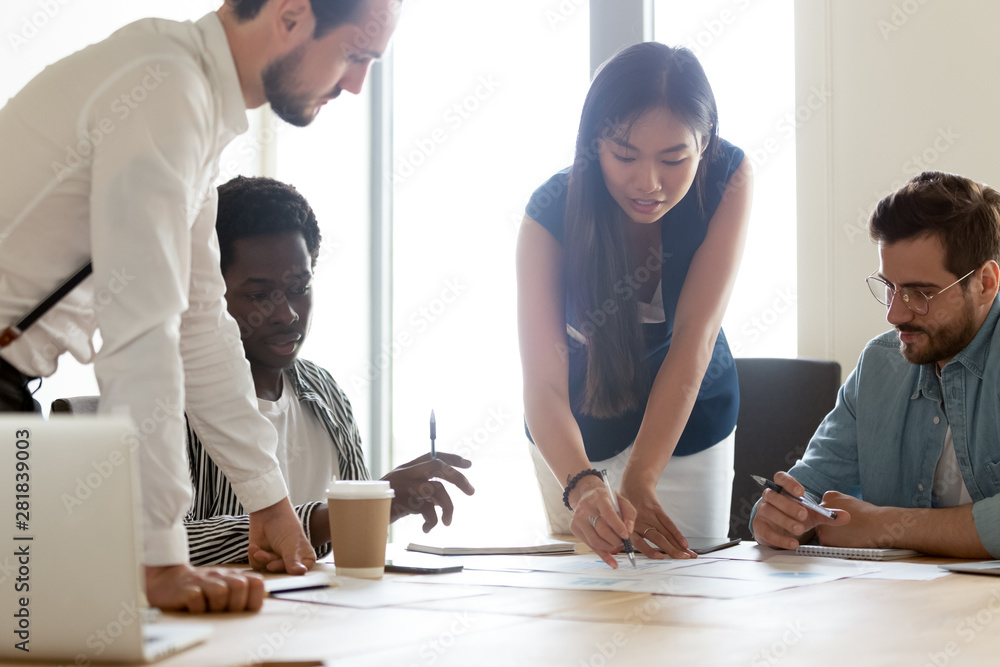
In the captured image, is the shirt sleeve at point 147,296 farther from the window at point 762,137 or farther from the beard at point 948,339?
the window at point 762,137

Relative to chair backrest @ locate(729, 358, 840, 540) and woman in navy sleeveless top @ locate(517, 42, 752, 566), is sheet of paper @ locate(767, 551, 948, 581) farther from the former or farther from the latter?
chair backrest @ locate(729, 358, 840, 540)

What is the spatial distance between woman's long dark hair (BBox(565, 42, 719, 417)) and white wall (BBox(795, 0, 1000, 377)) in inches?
43.9

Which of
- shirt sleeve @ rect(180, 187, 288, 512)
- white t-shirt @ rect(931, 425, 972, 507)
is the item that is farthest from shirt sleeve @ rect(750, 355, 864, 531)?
shirt sleeve @ rect(180, 187, 288, 512)

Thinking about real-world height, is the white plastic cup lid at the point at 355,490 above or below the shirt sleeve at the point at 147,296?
below

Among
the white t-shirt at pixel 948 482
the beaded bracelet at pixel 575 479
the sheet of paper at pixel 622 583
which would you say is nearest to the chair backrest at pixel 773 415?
the white t-shirt at pixel 948 482

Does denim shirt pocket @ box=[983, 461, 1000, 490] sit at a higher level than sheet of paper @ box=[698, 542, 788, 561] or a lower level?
higher

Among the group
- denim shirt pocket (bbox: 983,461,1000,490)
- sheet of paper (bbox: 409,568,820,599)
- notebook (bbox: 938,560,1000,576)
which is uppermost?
denim shirt pocket (bbox: 983,461,1000,490)

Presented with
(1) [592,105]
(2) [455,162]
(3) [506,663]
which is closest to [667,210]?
(1) [592,105]

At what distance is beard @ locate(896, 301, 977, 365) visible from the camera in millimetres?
1772

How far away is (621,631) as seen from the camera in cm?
81

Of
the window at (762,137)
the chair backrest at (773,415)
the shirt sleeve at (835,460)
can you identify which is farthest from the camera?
the window at (762,137)

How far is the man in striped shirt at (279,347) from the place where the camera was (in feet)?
6.34

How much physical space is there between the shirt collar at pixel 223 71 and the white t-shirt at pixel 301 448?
3.24 ft

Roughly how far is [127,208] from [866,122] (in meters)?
2.47
